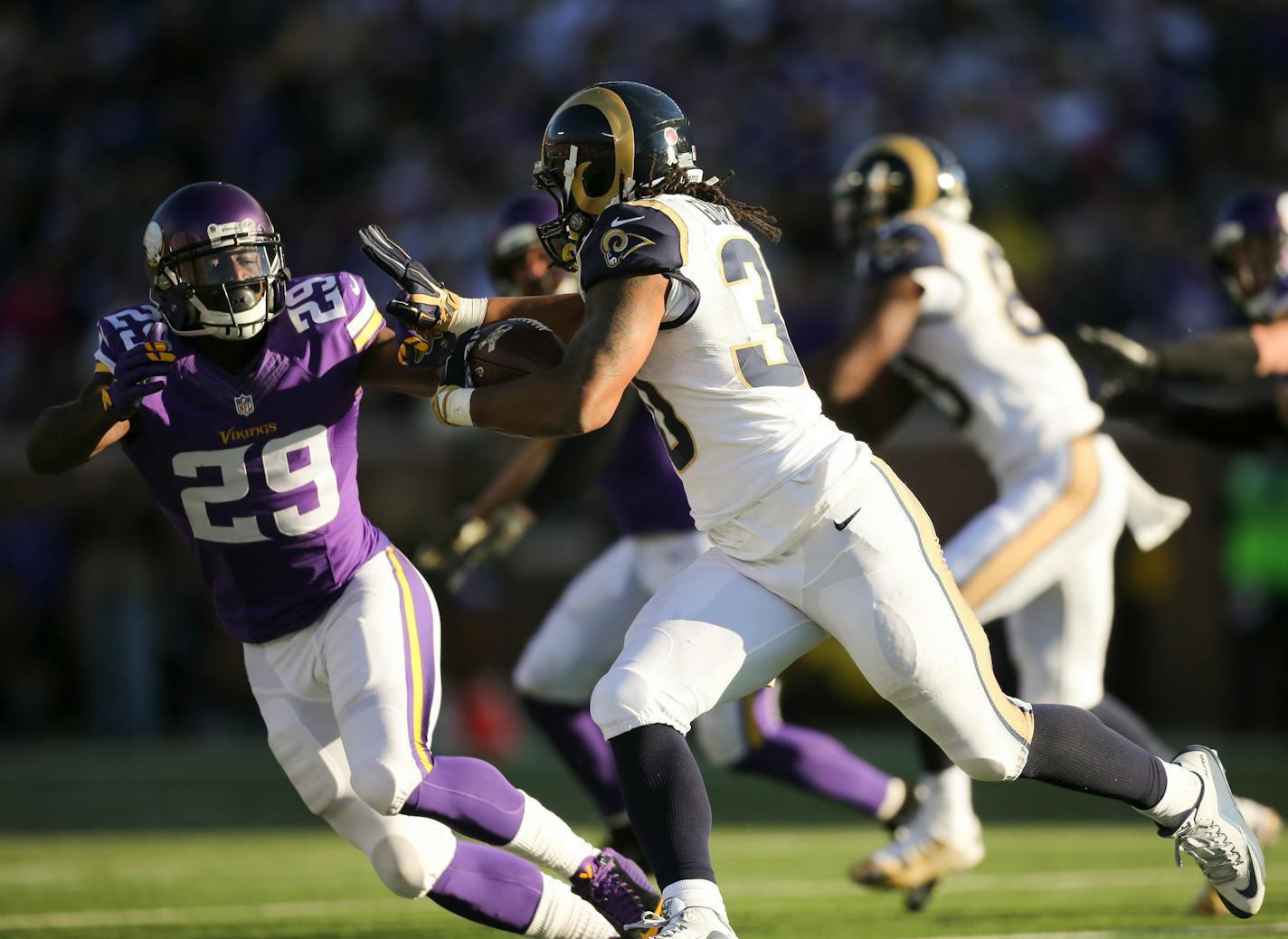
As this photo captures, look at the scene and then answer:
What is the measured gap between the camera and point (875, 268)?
5.15m

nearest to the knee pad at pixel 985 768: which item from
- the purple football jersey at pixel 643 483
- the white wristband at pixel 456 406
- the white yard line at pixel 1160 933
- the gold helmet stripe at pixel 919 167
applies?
the white yard line at pixel 1160 933

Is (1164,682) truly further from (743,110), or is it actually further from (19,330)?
(19,330)

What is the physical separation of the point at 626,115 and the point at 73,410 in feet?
4.33

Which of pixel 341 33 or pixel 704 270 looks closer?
pixel 704 270

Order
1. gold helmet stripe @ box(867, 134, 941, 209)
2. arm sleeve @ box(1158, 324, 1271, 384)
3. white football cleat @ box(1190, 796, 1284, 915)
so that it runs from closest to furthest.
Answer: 1. white football cleat @ box(1190, 796, 1284, 915)
2. arm sleeve @ box(1158, 324, 1271, 384)
3. gold helmet stripe @ box(867, 134, 941, 209)

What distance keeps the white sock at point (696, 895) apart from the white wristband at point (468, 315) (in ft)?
3.94

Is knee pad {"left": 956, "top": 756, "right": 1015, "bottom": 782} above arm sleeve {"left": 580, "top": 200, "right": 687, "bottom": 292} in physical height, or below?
below

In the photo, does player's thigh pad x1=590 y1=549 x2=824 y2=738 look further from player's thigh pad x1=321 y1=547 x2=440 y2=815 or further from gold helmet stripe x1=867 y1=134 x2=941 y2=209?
gold helmet stripe x1=867 y1=134 x2=941 y2=209

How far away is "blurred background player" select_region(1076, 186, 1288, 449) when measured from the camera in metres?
5.11

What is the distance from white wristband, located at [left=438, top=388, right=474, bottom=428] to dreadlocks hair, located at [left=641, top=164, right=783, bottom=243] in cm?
59

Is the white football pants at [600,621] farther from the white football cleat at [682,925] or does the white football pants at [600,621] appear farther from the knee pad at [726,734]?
the white football cleat at [682,925]

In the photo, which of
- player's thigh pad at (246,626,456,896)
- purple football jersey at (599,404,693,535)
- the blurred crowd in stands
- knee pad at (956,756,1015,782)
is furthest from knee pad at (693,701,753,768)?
the blurred crowd in stands

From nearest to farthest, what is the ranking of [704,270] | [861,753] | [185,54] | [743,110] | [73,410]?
[704,270]
[73,410]
[861,753]
[743,110]
[185,54]

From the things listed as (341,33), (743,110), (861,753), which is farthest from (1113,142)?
(341,33)
